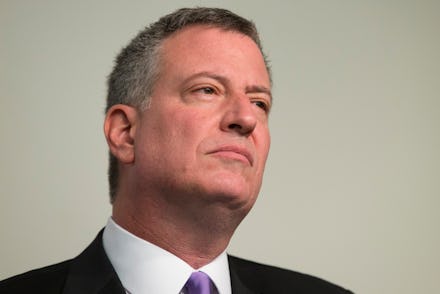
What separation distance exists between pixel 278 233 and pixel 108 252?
0.93 meters

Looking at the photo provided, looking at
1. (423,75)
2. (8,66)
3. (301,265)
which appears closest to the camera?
(8,66)

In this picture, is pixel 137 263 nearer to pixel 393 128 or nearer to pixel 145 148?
pixel 145 148

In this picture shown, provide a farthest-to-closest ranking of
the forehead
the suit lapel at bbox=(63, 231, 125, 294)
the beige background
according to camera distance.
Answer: the beige background → the forehead → the suit lapel at bbox=(63, 231, 125, 294)

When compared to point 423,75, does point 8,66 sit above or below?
below

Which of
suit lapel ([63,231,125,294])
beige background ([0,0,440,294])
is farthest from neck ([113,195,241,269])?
beige background ([0,0,440,294])

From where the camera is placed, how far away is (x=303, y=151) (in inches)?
97.7

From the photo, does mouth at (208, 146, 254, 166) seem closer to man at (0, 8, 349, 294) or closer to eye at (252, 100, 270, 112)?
man at (0, 8, 349, 294)

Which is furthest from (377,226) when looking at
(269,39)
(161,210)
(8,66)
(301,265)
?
(8,66)

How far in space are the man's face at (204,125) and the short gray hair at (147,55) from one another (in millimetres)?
26

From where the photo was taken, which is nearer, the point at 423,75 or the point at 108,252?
the point at 108,252

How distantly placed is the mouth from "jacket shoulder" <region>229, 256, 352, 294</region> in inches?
14.1

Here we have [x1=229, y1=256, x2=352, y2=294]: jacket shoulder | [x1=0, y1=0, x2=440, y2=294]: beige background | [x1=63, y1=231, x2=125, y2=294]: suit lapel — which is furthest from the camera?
[x1=0, y1=0, x2=440, y2=294]: beige background

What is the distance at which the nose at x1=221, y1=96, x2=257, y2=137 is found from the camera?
5.09 feet

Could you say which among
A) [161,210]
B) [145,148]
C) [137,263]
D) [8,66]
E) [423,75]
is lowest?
[137,263]
